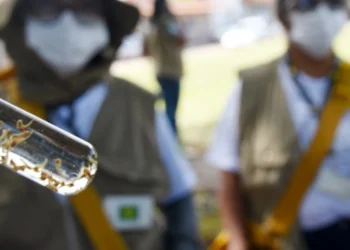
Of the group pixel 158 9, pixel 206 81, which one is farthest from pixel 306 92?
pixel 206 81

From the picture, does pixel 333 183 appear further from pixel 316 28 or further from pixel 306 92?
pixel 316 28

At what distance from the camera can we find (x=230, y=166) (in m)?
1.45

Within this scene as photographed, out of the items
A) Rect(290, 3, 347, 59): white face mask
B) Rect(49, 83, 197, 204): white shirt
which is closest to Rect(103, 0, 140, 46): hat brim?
Rect(49, 83, 197, 204): white shirt

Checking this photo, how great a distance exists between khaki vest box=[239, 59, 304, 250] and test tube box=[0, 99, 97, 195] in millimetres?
909

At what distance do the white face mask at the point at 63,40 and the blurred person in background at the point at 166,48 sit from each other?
0.88 m

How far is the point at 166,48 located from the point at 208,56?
1575 millimetres

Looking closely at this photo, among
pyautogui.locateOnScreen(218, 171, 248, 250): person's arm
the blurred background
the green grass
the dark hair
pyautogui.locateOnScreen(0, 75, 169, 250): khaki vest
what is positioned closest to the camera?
pyautogui.locateOnScreen(0, 75, 169, 250): khaki vest

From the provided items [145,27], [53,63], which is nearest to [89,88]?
[53,63]

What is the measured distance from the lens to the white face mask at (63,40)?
4.31 ft

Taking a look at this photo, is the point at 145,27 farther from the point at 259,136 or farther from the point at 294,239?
the point at 294,239

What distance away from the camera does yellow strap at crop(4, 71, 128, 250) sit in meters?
1.26

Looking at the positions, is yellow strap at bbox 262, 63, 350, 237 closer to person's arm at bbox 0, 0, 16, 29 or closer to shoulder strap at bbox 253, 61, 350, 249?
shoulder strap at bbox 253, 61, 350, 249

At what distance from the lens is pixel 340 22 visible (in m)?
1.46

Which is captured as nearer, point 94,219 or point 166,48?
point 94,219
